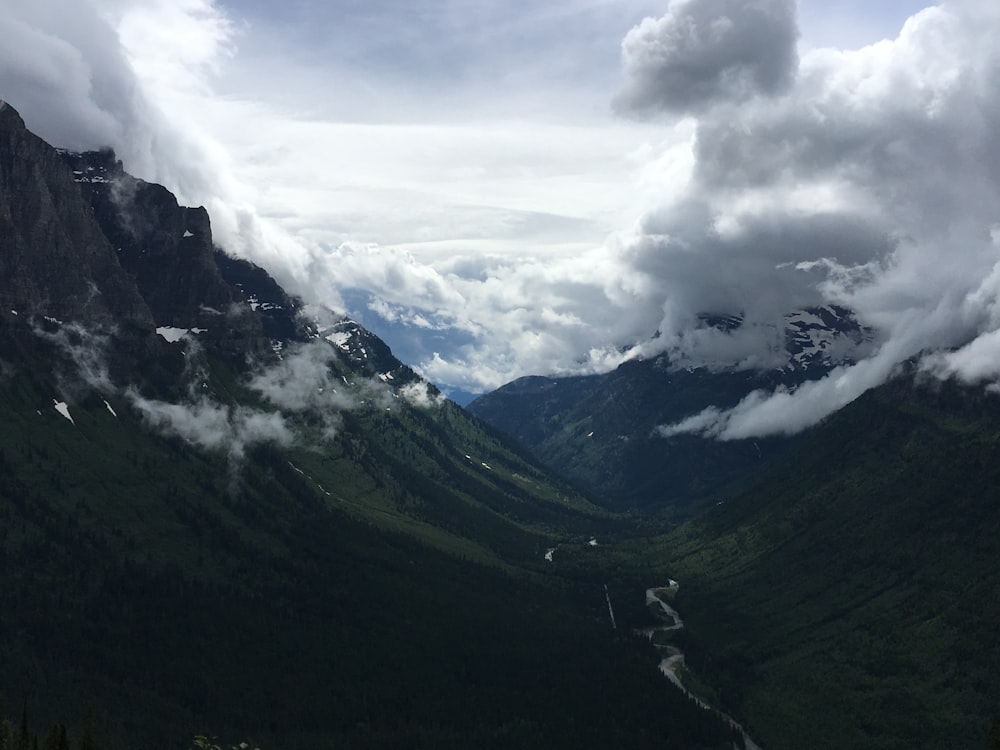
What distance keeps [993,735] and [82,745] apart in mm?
136908

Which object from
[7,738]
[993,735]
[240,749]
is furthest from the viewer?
[7,738]

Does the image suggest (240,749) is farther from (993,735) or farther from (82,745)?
(993,735)

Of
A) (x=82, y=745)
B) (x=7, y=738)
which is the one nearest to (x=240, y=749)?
(x=82, y=745)

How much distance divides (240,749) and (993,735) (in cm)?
11696

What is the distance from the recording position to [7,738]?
156875 mm

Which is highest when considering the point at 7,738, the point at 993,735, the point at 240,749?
the point at 240,749

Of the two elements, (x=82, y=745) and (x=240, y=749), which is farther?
(x=82, y=745)

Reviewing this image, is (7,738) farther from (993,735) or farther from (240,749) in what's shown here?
(993,735)

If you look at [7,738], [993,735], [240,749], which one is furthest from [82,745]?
[993,735]

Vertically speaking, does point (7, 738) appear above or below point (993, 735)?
above

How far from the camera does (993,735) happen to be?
137m

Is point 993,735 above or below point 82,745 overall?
below

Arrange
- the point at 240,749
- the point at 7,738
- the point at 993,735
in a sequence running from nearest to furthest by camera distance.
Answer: the point at 240,749 → the point at 993,735 → the point at 7,738

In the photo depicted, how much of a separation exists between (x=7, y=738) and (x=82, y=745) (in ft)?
94.7
